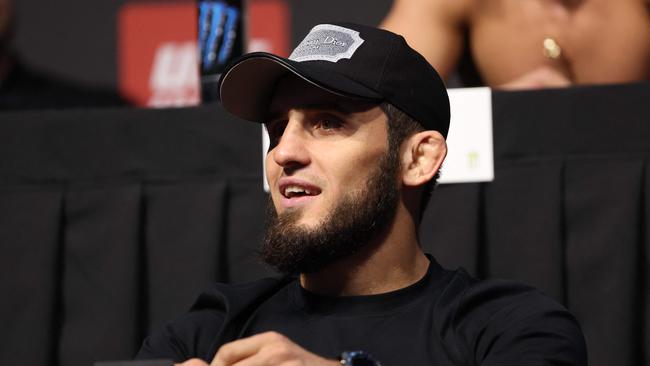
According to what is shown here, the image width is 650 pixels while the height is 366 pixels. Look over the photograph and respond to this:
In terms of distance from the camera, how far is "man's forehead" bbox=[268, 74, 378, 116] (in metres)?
1.64

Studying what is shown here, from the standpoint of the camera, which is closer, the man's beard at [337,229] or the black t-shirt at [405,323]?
the black t-shirt at [405,323]

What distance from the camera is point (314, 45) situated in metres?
1.68

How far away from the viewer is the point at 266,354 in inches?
53.0

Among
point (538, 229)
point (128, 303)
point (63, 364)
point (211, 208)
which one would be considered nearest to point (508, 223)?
point (538, 229)

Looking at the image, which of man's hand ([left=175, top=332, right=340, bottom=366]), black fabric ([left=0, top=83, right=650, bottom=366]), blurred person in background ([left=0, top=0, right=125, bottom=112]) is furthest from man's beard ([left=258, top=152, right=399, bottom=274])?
blurred person in background ([left=0, top=0, right=125, bottom=112])

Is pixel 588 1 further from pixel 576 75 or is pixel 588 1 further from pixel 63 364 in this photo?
pixel 63 364

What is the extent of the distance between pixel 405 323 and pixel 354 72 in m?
0.34

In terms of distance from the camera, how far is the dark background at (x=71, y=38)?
153 inches

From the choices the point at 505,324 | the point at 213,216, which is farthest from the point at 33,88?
the point at 505,324

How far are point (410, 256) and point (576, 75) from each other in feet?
2.87

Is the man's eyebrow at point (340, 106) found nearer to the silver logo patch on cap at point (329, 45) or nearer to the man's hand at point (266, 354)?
the silver logo patch on cap at point (329, 45)

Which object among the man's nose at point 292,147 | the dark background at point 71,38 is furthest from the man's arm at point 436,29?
the dark background at point 71,38

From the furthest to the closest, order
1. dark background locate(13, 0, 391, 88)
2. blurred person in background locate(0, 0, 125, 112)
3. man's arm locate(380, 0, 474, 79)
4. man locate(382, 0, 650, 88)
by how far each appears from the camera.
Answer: dark background locate(13, 0, 391, 88)
blurred person in background locate(0, 0, 125, 112)
man's arm locate(380, 0, 474, 79)
man locate(382, 0, 650, 88)

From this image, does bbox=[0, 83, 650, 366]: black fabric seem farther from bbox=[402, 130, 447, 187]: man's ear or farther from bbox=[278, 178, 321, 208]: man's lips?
bbox=[278, 178, 321, 208]: man's lips
